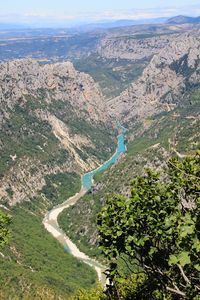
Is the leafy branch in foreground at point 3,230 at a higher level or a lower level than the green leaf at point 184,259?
higher

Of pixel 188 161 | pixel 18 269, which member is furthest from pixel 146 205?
pixel 18 269

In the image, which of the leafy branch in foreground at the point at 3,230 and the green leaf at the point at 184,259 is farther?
the leafy branch in foreground at the point at 3,230

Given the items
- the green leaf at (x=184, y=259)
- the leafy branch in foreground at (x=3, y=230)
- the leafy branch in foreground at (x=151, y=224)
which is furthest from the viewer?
the leafy branch in foreground at (x=3, y=230)

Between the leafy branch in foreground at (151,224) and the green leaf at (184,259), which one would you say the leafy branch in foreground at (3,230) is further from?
the green leaf at (184,259)

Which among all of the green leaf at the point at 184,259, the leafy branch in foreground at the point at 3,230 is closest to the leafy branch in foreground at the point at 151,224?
the green leaf at the point at 184,259

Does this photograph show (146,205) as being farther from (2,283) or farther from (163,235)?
(2,283)

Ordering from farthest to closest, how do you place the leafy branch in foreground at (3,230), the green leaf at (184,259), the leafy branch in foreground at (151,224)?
1. the leafy branch in foreground at (3,230)
2. the leafy branch in foreground at (151,224)
3. the green leaf at (184,259)

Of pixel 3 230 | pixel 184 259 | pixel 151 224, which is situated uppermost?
pixel 3 230

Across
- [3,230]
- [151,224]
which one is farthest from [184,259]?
[3,230]

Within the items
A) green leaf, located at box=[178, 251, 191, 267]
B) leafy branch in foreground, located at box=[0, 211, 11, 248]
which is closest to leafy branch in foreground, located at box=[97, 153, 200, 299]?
green leaf, located at box=[178, 251, 191, 267]

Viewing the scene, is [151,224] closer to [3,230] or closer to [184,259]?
[184,259]

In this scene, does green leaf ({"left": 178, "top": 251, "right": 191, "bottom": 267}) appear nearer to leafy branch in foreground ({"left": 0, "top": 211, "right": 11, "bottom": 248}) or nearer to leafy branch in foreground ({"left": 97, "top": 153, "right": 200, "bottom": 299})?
leafy branch in foreground ({"left": 97, "top": 153, "right": 200, "bottom": 299})
